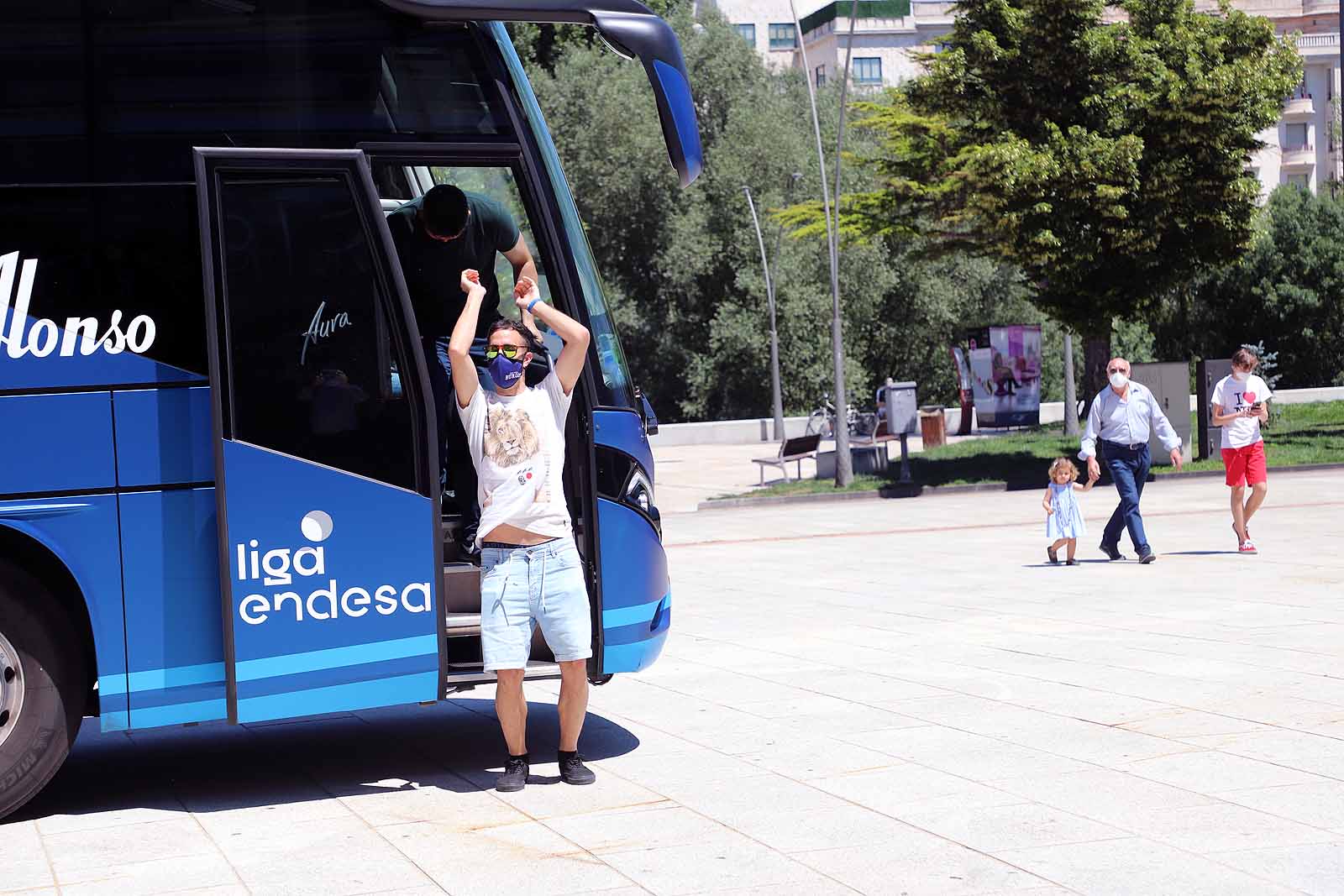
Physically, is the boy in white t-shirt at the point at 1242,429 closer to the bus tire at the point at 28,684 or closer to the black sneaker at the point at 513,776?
the black sneaker at the point at 513,776

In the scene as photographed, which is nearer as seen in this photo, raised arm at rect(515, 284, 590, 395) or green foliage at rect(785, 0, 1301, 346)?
raised arm at rect(515, 284, 590, 395)

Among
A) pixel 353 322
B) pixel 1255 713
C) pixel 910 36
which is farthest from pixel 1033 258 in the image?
pixel 910 36

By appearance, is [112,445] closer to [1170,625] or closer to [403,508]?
[403,508]

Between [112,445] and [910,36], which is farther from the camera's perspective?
[910,36]

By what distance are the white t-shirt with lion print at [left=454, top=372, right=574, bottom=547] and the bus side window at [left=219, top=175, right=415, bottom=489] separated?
1.15 feet

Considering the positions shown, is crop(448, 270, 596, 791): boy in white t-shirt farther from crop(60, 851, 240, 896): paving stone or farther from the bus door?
crop(60, 851, 240, 896): paving stone

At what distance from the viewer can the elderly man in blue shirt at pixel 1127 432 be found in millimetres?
13617

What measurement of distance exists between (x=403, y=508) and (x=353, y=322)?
769 mm

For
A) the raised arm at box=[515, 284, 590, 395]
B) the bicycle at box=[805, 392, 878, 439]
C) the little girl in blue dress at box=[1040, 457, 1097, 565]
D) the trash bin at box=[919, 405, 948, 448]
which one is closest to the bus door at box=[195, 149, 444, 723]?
the raised arm at box=[515, 284, 590, 395]

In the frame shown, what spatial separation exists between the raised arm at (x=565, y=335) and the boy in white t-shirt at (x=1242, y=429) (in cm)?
958

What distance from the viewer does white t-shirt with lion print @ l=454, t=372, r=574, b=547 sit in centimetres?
608

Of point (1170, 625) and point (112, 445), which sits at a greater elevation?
point (112, 445)

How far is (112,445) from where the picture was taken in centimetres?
606

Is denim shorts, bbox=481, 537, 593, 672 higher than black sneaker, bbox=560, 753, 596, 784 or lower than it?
higher
